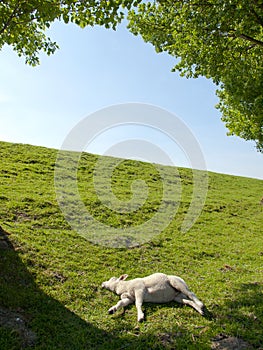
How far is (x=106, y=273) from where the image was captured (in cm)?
1056

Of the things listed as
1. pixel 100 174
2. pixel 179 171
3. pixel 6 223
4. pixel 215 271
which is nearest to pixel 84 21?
pixel 6 223

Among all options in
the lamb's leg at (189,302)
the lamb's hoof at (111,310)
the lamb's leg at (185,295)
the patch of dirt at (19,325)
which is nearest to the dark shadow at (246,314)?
the lamb's leg at (189,302)

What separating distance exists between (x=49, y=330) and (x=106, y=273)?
3725 millimetres

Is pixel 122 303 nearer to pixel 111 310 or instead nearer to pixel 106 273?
pixel 111 310

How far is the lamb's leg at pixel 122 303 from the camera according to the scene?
8164 millimetres

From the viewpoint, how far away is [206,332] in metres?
7.21

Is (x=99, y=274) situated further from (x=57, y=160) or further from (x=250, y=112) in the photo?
(x=57, y=160)

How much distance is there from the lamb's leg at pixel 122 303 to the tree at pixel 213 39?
416 inches

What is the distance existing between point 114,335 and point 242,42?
Answer: 1561cm

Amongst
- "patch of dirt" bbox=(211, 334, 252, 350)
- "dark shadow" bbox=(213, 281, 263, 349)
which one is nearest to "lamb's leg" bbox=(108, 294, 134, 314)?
"dark shadow" bbox=(213, 281, 263, 349)

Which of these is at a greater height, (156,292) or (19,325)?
(156,292)

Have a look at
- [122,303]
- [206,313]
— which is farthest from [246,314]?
[122,303]

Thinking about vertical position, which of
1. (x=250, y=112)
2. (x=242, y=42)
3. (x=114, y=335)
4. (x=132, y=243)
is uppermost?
(x=242, y=42)

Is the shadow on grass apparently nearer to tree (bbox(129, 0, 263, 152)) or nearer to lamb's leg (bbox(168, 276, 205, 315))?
lamb's leg (bbox(168, 276, 205, 315))
